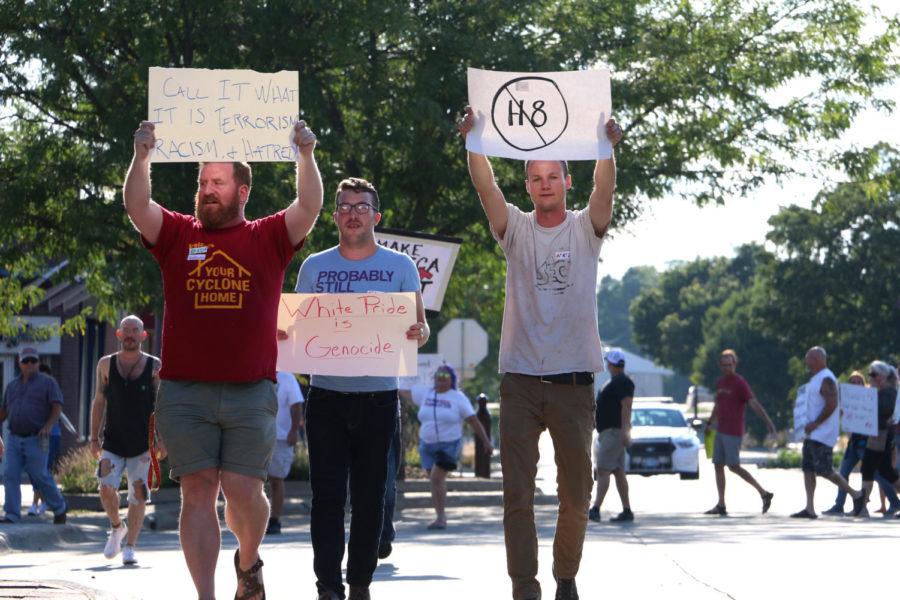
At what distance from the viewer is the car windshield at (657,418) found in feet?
105

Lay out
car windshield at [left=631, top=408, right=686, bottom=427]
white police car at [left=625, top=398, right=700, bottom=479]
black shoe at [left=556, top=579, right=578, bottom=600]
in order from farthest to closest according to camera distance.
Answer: car windshield at [left=631, top=408, right=686, bottom=427] < white police car at [left=625, top=398, right=700, bottom=479] < black shoe at [left=556, top=579, right=578, bottom=600]

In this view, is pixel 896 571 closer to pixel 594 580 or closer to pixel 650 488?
pixel 594 580

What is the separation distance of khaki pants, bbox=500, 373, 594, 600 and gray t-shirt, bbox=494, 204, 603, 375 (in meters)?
0.11

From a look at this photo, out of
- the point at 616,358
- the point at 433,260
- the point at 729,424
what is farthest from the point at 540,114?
the point at 729,424

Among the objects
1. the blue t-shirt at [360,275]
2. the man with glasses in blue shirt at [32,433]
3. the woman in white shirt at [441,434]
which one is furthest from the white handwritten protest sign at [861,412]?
the blue t-shirt at [360,275]

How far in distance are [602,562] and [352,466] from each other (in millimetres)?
4314

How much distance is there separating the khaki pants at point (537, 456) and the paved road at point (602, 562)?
5.71 ft

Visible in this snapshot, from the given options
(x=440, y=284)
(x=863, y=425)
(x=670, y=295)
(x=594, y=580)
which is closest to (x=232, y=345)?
(x=594, y=580)

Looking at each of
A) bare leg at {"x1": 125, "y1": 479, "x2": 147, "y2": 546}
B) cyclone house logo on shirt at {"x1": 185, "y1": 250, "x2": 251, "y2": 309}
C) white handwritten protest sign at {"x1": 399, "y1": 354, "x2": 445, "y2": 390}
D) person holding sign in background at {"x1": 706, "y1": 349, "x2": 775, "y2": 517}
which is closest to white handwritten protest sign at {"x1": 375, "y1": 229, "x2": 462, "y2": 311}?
bare leg at {"x1": 125, "y1": 479, "x2": 147, "y2": 546}

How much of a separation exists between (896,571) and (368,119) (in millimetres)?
12572

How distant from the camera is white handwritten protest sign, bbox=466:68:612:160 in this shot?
7.80m

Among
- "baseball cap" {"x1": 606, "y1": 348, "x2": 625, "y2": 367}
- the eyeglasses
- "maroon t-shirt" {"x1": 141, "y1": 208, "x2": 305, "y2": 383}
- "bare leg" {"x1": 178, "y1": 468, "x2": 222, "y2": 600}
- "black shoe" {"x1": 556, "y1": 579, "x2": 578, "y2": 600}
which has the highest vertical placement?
the eyeglasses

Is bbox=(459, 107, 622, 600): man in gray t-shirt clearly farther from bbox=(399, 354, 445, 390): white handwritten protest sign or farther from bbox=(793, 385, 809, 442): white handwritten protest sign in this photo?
bbox=(399, 354, 445, 390): white handwritten protest sign

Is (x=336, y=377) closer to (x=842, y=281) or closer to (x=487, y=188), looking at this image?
(x=487, y=188)
